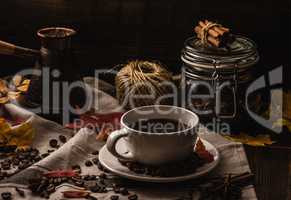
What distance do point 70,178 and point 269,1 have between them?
68cm

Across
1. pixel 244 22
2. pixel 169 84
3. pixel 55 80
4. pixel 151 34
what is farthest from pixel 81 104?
pixel 244 22

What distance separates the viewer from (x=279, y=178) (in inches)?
41.6

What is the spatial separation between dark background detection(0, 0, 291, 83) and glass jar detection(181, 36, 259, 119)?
164 millimetres

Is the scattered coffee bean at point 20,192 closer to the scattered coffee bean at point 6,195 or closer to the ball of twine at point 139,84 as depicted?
the scattered coffee bean at point 6,195

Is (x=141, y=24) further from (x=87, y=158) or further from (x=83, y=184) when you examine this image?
(x=83, y=184)

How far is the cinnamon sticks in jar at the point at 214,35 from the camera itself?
1238 mm

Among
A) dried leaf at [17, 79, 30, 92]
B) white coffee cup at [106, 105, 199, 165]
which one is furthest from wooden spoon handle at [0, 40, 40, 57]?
white coffee cup at [106, 105, 199, 165]

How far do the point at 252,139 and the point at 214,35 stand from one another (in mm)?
226

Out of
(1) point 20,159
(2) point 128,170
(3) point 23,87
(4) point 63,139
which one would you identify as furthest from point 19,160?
(3) point 23,87

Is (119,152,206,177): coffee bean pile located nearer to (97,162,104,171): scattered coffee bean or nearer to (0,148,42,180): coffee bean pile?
(97,162,104,171): scattered coffee bean

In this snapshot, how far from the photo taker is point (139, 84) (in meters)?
1.29

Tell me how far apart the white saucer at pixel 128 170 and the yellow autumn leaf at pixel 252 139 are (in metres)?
0.12

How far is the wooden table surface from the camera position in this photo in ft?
3.32

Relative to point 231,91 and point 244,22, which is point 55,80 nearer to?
point 231,91
